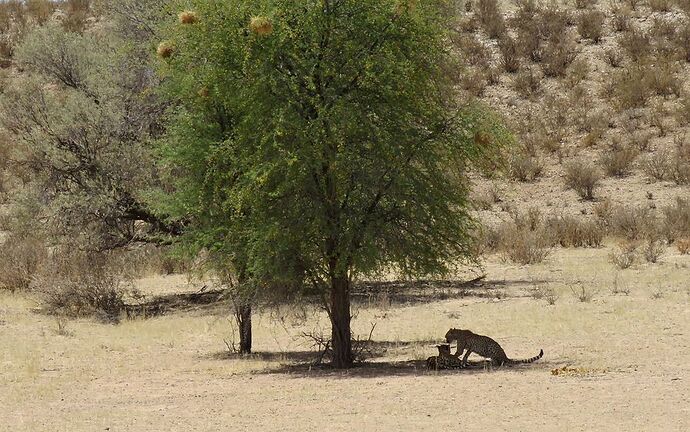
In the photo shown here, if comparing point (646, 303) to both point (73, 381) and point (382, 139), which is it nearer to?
point (382, 139)

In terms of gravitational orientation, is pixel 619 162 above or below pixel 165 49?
above

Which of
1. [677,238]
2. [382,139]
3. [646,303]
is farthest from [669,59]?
[382,139]

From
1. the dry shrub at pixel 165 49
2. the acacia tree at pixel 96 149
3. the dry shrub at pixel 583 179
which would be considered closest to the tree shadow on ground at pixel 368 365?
the dry shrub at pixel 165 49

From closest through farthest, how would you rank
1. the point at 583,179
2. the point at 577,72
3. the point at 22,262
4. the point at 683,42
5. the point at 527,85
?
the point at 22,262 → the point at 583,179 → the point at 577,72 → the point at 527,85 → the point at 683,42

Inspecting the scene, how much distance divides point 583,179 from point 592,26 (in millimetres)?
12339

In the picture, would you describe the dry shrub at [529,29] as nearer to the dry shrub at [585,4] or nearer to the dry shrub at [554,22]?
the dry shrub at [554,22]

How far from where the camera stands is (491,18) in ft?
158

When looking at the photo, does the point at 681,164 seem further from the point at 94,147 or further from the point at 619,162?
the point at 94,147

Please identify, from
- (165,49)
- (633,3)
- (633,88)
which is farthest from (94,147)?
(633,3)

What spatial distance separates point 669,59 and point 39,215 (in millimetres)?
24755

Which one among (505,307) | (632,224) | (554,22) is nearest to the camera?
(505,307)

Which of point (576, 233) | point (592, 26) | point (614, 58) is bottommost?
point (576, 233)

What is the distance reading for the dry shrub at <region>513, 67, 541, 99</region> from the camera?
42500 millimetres

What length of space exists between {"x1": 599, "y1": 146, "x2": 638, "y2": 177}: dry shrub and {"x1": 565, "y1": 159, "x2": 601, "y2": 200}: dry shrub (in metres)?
0.38
